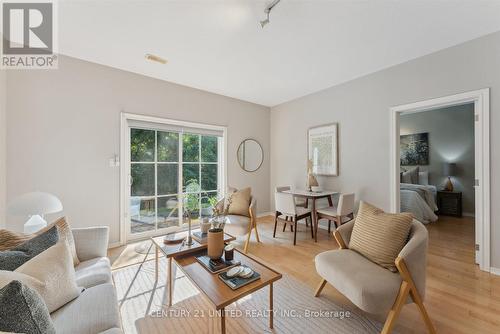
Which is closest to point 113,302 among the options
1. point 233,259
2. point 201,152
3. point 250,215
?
point 233,259

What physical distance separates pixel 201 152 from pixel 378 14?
3.22 metres

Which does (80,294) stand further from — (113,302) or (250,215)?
(250,215)

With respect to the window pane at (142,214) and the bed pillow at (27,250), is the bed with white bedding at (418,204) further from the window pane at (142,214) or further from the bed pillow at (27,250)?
the bed pillow at (27,250)

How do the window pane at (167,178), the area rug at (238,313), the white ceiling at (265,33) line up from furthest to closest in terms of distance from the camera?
the window pane at (167,178), the white ceiling at (265,33), the area rug at (238,313)

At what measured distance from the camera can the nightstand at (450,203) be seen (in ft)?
14.5

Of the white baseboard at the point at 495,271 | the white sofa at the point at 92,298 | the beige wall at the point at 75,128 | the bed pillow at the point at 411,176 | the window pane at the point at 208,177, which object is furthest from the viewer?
the bed pillow at the point at 411,176

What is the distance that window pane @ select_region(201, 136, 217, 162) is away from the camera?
406cm

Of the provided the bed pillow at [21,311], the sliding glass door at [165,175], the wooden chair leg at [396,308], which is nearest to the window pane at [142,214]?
the sliding glass door at [165,175]

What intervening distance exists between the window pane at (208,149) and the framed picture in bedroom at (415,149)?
14.9ft

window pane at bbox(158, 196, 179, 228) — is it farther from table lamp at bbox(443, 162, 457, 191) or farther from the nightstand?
table lamp at bbox(443, 162, 457, 191)

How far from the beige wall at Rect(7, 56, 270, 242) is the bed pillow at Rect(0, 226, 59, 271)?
66.9 inches

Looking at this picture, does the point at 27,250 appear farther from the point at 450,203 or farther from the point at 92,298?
the point at 450,203

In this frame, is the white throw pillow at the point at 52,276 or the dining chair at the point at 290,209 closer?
the white throw pillow at the point at 52,276

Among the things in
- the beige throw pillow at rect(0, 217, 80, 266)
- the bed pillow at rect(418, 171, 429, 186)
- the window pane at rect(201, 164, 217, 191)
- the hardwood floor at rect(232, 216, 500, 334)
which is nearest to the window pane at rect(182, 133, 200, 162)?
the window pane at rect(201, 164, 217, 191)
